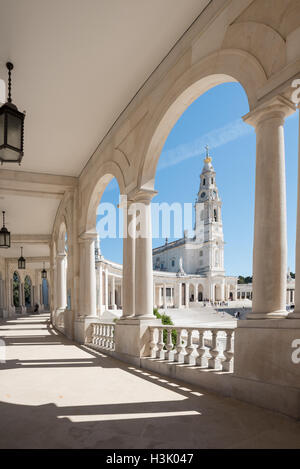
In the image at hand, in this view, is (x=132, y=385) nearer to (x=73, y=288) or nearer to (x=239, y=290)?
(x=73, y=288)

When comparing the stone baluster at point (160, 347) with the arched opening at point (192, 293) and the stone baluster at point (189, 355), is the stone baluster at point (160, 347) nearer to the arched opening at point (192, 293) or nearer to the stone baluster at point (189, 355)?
the stone baluster at point (189, 355)

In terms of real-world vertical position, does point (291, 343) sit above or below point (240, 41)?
below

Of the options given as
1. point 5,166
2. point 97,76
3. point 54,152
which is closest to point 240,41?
point 97,76

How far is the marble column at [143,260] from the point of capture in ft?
38.5

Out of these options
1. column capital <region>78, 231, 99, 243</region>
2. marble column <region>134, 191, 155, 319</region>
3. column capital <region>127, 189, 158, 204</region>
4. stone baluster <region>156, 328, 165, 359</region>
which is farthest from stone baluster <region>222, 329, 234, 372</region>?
column capital <region>78, 231, 99, 243</region>

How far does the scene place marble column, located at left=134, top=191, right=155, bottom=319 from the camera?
11.7m

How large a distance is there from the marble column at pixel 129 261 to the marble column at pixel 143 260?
0.37 m

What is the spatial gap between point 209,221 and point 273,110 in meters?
109

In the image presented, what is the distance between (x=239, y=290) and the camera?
12106 cm

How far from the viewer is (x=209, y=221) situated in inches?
4513

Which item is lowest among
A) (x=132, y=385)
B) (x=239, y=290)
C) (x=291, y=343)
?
(x=239, y=290)

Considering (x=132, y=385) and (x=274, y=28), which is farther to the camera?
(x=132, y=385)
